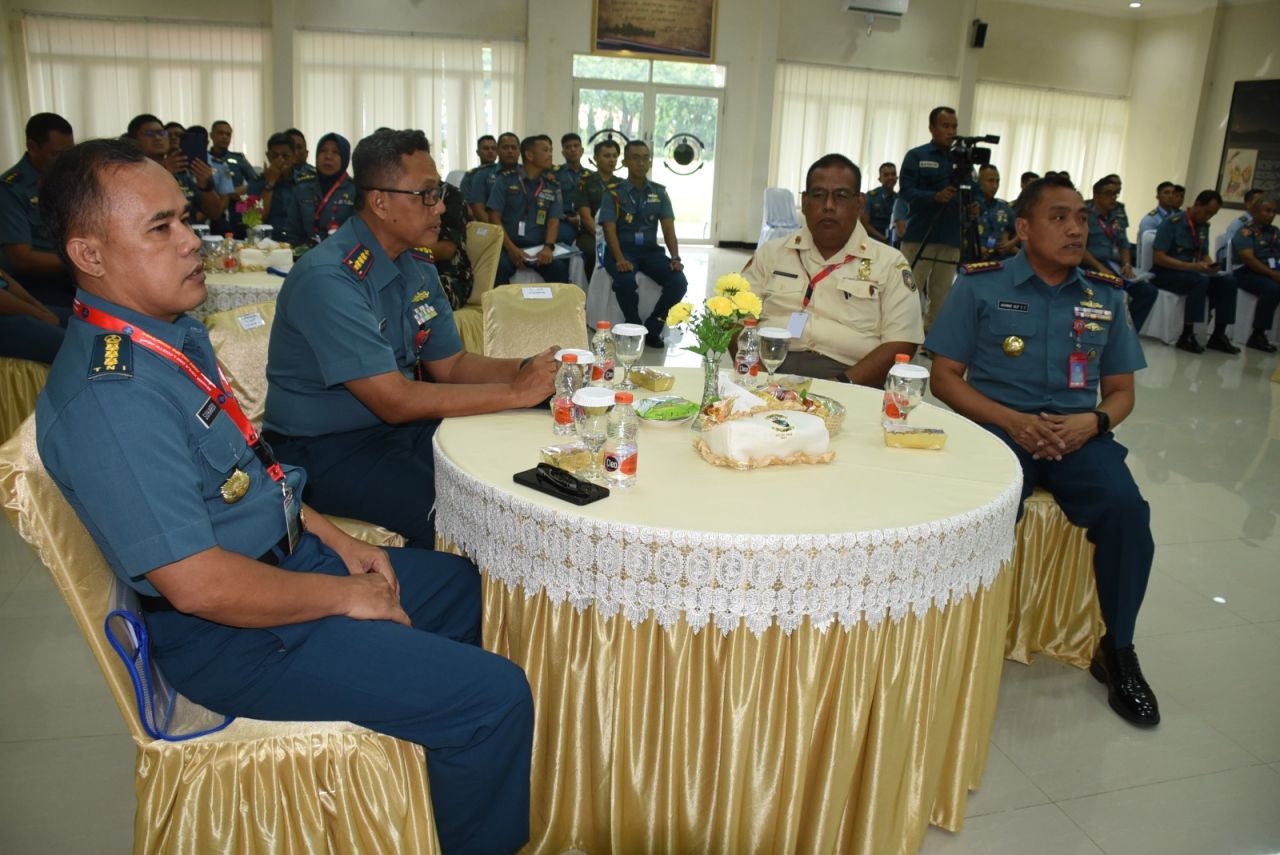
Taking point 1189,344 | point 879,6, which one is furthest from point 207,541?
point 879,6

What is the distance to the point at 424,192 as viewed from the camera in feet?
7.63

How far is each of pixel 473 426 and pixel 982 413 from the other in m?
1.54

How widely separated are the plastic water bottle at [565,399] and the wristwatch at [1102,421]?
5.17 feet

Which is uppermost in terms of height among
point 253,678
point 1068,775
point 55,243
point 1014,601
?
point 55,243

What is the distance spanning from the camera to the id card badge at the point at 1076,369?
9.09 ft

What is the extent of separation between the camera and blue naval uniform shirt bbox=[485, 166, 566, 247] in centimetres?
757

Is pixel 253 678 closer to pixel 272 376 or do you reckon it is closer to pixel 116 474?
pixel 116 474

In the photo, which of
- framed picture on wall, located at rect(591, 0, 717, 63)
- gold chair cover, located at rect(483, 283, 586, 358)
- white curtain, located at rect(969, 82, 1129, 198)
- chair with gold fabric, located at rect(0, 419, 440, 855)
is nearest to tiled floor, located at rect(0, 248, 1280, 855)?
chair with gold fabric, located at rect(0, 419, 440, 855)

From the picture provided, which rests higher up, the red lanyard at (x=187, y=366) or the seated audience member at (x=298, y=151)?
the seated audience member at (x=298, y=151)

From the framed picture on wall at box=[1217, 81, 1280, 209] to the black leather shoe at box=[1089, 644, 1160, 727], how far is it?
1207cm

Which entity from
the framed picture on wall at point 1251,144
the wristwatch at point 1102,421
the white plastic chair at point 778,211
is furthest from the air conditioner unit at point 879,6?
the wristwatch at point 1102,421

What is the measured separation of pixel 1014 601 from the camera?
8.86 ft

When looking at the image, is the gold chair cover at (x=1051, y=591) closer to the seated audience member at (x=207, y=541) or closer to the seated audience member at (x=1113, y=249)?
the seated audience member at (x=207, y=541)

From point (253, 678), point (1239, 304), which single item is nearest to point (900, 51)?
point (1239, 304)
